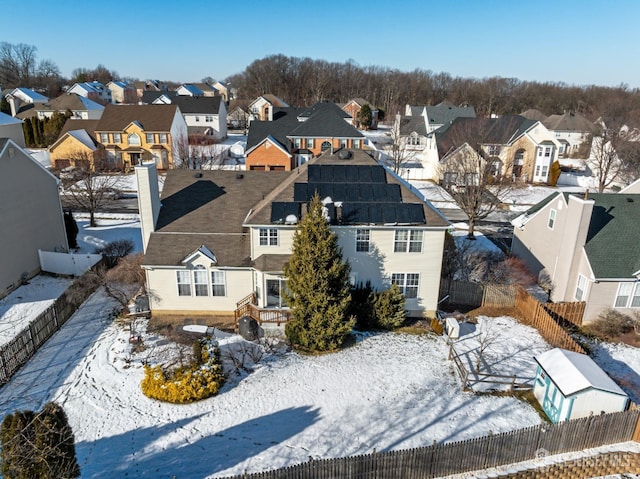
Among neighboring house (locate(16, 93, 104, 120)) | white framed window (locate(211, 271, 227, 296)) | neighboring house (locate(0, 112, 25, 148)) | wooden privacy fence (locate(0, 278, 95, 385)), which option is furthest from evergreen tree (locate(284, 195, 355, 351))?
neighboring house (locate(16, 93, 104, 120))

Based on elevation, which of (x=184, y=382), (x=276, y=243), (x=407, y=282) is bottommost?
(x=184, y=382)

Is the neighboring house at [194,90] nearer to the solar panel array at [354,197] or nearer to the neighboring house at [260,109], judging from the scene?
the neighboring house at [260,109]

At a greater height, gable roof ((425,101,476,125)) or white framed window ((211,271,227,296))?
gable roof ((425,101,476,125))

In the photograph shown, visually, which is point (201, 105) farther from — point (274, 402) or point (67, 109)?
point (274, 402)

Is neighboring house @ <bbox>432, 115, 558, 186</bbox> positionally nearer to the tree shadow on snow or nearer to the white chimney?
the white chimney

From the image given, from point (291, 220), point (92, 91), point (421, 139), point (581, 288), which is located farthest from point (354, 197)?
point (92, 91)

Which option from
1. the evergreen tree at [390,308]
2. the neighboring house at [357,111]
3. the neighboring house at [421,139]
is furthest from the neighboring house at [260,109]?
the evergreen tree at [390,308]
